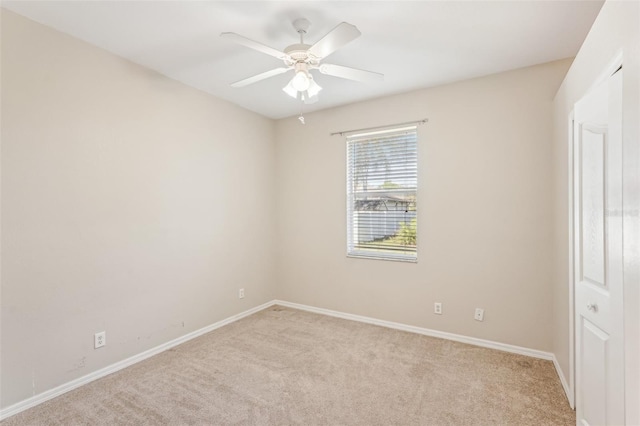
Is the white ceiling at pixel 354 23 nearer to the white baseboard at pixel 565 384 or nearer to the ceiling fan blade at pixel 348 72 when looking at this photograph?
the ceiling fan blade at pixel 348 72

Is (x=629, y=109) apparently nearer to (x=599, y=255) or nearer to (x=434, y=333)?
(x=599, y=255)

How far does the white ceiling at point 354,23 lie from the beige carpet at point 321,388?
2.60 m

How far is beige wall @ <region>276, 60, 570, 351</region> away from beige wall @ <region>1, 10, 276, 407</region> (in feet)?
Result: 4.15

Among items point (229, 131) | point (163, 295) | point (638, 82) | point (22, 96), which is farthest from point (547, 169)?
point (22, 96)

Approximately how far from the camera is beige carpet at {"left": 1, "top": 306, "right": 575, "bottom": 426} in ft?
6.49

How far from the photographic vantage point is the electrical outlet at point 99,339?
2.46 metres

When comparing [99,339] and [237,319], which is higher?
[99,339]

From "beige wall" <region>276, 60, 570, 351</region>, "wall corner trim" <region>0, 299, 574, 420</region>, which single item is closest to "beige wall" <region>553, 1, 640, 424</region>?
"beige wall" <region>276, 60, 570, 351</region>

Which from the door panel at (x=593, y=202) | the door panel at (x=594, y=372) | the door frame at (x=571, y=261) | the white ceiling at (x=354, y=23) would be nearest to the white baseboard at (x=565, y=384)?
the door frame at (x=571, y=261)

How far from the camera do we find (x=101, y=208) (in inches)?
98.0

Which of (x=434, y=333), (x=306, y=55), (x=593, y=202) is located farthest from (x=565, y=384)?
(x=306, y=55)

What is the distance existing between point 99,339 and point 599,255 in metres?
3.44

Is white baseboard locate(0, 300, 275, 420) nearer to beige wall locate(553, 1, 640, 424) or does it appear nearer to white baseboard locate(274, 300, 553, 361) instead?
white baseboard locate(274, 300, 553, 361)

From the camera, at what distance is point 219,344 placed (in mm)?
3057
